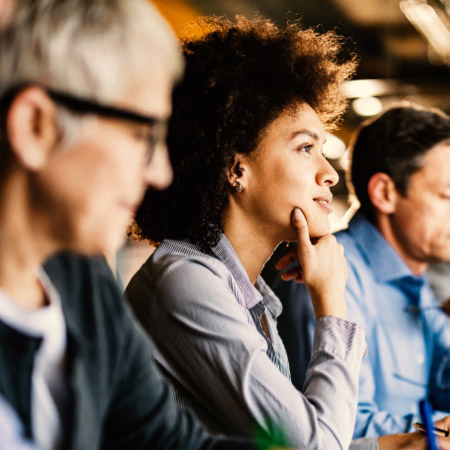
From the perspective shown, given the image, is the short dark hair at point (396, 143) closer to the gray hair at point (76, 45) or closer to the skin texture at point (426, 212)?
the skin texture at point (426, 212)

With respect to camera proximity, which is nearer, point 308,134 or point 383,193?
point 308,134

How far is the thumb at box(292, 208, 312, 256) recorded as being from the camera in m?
1.52

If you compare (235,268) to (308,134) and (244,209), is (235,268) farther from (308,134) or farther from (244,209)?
(308,134)

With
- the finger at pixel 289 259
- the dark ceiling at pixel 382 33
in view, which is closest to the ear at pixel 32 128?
the finger at pixel 289 259

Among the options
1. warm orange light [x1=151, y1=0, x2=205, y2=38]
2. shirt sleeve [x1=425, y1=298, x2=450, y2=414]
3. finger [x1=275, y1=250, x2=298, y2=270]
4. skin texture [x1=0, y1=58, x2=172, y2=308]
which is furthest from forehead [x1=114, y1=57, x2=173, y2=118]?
warm orange light [x1=151, y1=0, x2=205, y2=38]

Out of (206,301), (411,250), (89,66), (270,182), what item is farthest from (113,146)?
(411,250)

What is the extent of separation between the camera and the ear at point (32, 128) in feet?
2.36

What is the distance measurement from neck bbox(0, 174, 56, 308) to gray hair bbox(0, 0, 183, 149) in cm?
9

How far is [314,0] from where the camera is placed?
22.5 ft

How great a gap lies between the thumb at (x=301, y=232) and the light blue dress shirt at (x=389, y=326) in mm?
329

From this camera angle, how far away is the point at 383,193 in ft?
7.73

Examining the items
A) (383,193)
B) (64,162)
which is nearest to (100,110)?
(64,162)

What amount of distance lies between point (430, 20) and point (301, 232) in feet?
15.9

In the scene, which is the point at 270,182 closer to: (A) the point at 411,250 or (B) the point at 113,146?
(B) the point at 113,146
